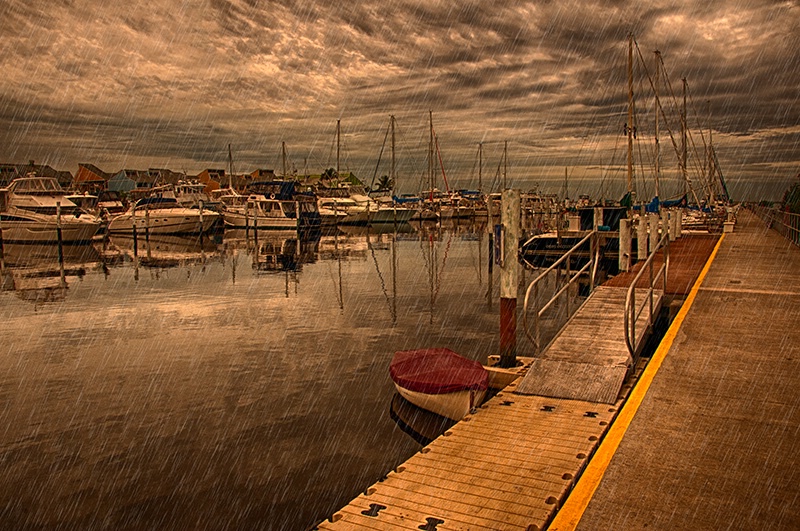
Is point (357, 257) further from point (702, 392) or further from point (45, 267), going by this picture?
point (702, 392)

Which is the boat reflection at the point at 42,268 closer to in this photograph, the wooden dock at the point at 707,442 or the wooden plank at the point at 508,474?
the wooden plank at the point at 508,474

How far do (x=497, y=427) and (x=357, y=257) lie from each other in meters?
30.6

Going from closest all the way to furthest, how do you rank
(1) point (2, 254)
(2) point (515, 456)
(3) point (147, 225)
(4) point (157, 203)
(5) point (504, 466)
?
(5) point (504, 466)
(2) point (515, 456)
(1) point (2, 254)
(3) point (147, 225)
(4) point (157, 203)

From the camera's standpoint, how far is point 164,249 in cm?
4231

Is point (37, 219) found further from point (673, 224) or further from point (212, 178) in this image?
point (212, 178)

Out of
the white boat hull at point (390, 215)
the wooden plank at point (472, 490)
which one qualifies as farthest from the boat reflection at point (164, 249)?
the wooden plank at point (472, 490)

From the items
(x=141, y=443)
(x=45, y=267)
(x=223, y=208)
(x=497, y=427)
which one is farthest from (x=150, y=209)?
(x=497, y=427)

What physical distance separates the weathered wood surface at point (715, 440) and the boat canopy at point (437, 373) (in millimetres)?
2447

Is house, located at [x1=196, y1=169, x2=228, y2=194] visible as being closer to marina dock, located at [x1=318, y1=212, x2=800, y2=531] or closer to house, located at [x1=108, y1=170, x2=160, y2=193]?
house, located at [x1=108, y1=170, x2=160, y2=193]

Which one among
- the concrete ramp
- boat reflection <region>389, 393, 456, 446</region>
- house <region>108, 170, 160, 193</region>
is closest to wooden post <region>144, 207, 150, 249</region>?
boat reflection <region>389, 393, 456, 446</region>

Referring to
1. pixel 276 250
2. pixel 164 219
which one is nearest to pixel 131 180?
pixel 164 219

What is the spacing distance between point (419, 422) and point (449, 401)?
2.47 ft

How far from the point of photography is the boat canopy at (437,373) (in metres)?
8.52

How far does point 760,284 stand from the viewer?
1352 centimetres
